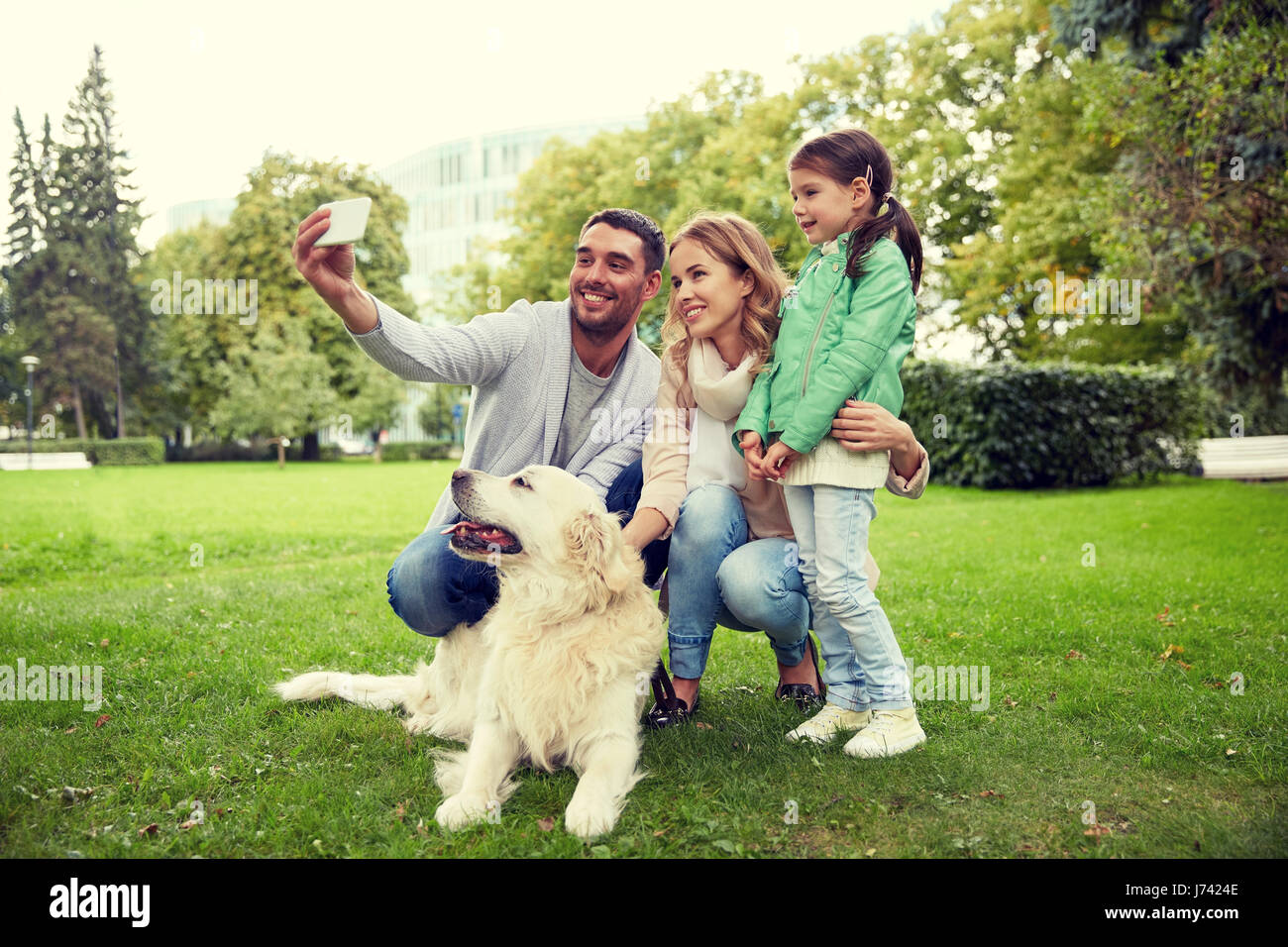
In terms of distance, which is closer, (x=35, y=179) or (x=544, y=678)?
(x=544, y=678)

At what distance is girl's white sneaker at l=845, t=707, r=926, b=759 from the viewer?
2965 mm

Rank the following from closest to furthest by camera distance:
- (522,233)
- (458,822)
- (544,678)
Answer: (458,822) → (544,678) → (522,233)

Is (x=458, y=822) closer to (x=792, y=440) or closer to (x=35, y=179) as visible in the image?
(x=792, y=440)

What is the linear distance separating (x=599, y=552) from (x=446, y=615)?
32.8 inches

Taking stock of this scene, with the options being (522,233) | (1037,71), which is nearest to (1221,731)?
(1037,71)

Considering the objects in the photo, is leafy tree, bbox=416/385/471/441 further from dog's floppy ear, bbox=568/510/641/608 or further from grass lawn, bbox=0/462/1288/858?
dog's floppy ear, bbox=568/510/641/608

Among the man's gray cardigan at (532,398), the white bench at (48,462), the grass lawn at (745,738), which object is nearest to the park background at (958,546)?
the grass lawn at (745,738)

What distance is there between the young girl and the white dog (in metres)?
0.65

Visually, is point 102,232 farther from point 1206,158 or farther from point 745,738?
point 745,738

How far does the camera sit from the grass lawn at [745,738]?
2.42 metres

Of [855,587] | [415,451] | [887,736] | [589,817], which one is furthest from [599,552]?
[415,451]
